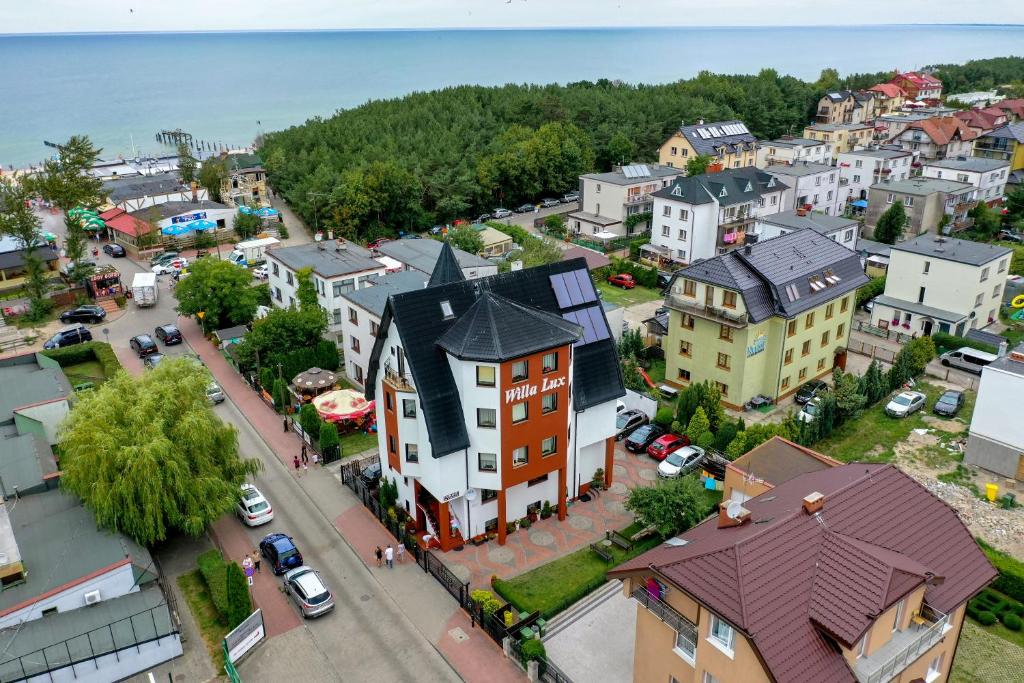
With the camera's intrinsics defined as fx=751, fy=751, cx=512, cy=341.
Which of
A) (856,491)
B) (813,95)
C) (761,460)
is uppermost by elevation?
(813,95)

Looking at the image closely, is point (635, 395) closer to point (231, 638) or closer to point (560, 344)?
point (560, 344)

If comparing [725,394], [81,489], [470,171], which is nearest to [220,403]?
[81,489]

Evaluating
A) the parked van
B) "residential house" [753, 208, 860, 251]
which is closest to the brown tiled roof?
the parked van

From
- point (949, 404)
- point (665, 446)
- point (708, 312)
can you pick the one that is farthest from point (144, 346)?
point (949, 404)

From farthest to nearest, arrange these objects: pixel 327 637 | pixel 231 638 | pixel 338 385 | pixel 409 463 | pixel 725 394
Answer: pixel 338 385 < pixel 725 394 < pixel 409 463 < pixel 327 637 < pixel 231 638

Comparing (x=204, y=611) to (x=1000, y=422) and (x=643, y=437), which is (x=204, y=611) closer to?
(x=643, y=437)

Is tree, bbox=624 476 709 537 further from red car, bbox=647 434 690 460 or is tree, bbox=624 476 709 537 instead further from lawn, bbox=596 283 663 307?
lawn, bbox=596 283 663 307
